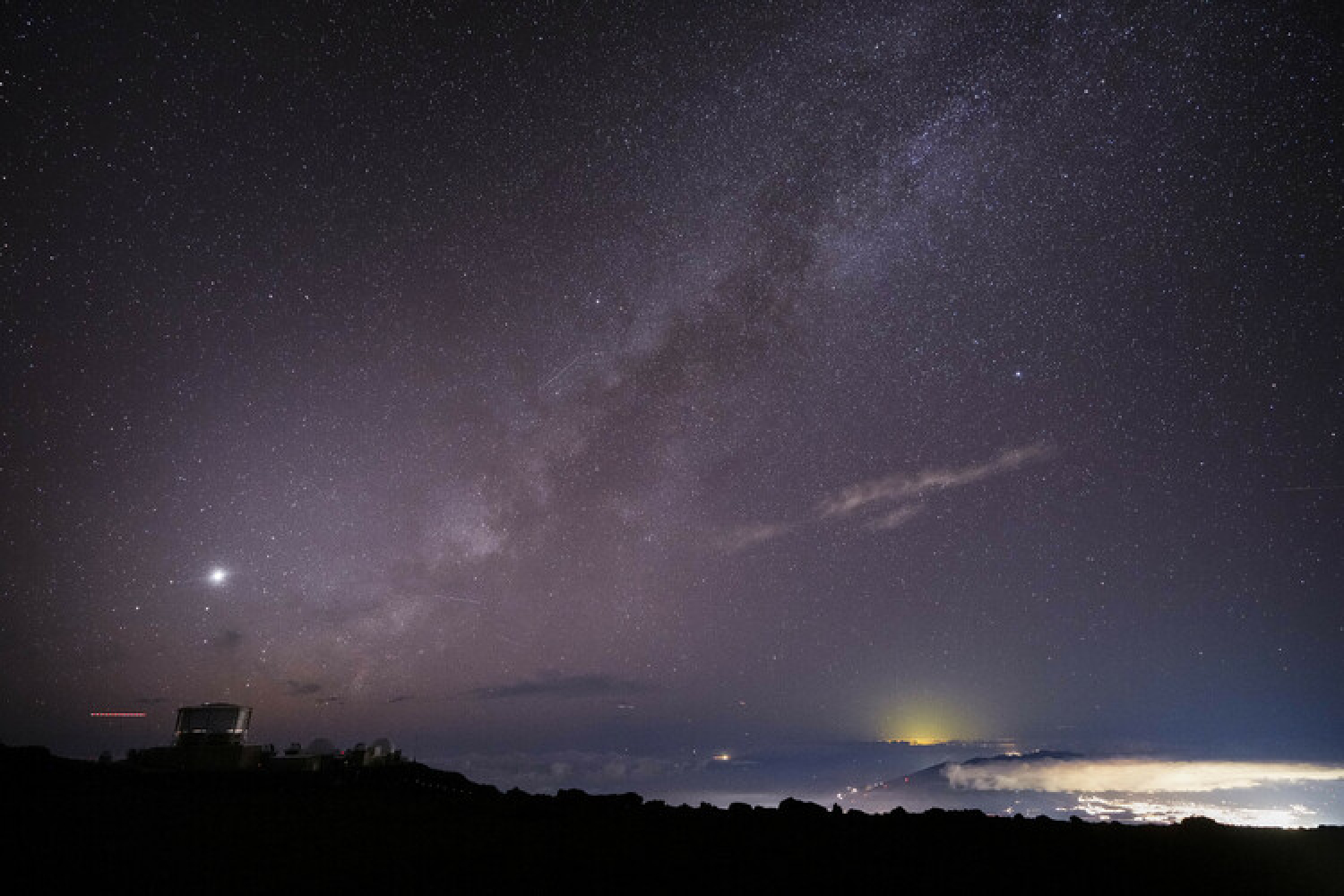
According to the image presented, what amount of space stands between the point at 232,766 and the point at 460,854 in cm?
2790

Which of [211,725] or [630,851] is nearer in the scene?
[630,851]

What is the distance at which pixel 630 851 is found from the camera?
9641mm

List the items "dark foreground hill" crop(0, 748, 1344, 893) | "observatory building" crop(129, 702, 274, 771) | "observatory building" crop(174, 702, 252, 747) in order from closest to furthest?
"dark foreground hill" crop(0, 748, 1344, 893) < "observatory building" crop(129, 702, 274, 771) < "observatory building" crop(174, 702, 252, 747)

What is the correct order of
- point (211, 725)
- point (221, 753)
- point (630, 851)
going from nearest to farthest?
1. point (630, 851)
2. point (221, 753)
3. point (211, 725)

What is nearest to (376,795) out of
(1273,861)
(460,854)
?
(460,854)

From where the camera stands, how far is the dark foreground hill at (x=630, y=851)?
28.3ft

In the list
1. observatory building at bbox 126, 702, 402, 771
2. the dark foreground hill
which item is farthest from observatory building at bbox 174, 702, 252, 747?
the dark foreground hill

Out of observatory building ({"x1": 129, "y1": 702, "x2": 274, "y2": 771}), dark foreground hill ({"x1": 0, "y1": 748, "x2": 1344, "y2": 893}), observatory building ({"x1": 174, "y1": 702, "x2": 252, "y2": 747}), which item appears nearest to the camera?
dark foreground hill ({"x1": 0, "y1": 748, "x2": 1344, "y2": 893})

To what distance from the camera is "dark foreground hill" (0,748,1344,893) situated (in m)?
8.62

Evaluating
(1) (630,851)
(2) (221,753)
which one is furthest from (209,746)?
(1) (630,851)

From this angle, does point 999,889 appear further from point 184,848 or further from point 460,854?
point 184,848

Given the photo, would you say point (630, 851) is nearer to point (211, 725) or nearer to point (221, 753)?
point (221, 753)

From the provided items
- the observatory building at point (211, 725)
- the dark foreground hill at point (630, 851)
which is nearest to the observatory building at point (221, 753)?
the observatory building at point (211, 725)

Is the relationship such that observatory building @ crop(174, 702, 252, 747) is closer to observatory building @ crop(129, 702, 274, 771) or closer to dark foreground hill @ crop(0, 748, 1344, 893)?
observatory building @ crop(129, 702, 274, 771)
